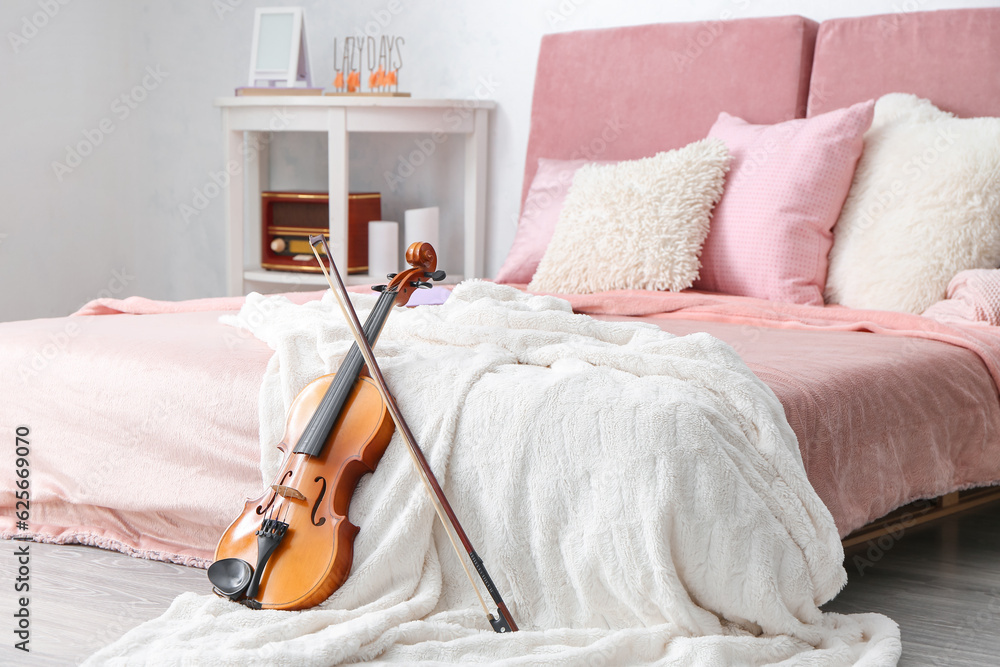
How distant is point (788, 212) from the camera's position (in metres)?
2.43

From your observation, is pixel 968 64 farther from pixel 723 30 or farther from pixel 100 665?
pixel 100 665

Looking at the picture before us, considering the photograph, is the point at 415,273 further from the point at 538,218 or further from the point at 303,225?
the point at 303,225

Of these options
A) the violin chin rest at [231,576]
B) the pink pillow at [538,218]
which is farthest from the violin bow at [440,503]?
the pink pillow at [538,218]

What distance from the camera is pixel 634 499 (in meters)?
1.33

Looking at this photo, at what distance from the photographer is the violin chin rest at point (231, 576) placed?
4.59 ft

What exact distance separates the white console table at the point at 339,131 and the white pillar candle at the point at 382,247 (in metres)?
0.05

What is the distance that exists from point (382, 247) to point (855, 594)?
210 cm

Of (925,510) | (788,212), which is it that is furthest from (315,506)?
(788,212)

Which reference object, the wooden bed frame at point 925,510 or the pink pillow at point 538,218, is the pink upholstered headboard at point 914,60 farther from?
the wooden bed frame at point 925,510

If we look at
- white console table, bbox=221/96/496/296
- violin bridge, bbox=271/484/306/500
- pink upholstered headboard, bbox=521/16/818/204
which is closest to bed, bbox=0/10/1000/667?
violin bridge, bbox=271/484/306/500

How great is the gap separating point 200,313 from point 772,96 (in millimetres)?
1587

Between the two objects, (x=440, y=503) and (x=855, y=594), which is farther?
(x=855, y=594)

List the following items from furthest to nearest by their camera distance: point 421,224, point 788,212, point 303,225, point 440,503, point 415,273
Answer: point 303,225, point 421,224, point 788,212, point 415,273, point 440,503

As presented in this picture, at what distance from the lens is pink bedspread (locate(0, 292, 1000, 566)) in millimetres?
1646
